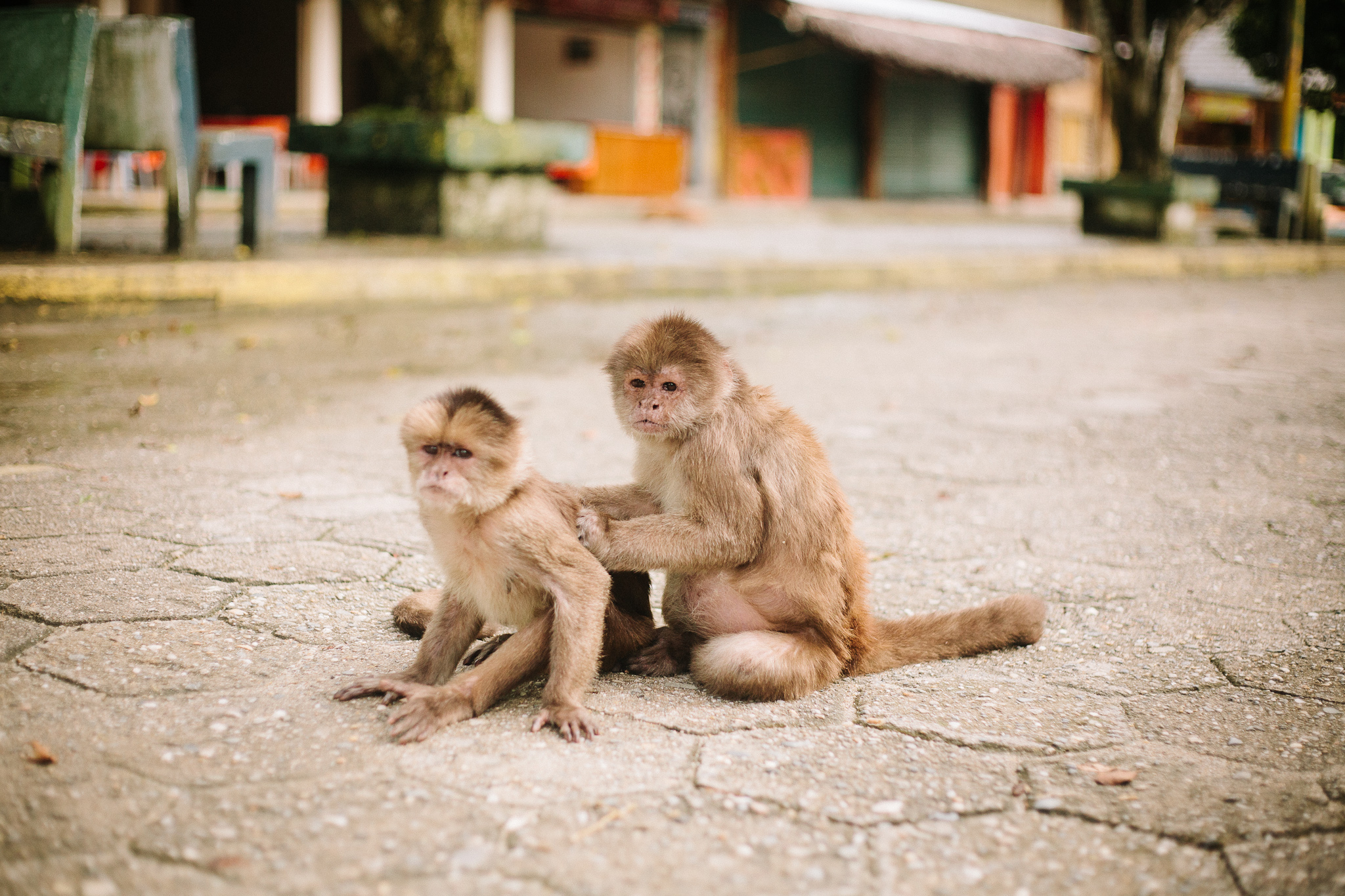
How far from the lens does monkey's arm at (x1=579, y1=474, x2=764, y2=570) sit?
250 centimetres

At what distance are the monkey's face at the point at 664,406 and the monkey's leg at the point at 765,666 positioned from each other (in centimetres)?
50

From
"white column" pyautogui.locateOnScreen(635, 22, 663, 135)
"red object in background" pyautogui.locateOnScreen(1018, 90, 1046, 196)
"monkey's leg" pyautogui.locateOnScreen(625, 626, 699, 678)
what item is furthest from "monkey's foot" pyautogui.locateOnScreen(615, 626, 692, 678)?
"red object in background" pyautogui.locateOnScreen(1018, 90, 1046, 196)

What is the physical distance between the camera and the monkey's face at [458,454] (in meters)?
2.28

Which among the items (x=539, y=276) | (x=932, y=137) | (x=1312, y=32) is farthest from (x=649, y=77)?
(x=539, y=276)

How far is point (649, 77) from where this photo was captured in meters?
19.0

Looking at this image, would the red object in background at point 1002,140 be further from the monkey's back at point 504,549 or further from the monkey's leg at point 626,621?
the monkey's back at point 504,549

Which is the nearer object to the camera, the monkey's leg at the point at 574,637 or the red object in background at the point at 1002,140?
the monkey's leg at the point at 574,637

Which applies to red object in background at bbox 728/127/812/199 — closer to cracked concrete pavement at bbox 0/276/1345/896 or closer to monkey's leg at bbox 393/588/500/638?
cracked concrete pavement at bbox 0/276/1345/896

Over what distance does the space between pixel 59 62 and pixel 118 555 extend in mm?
3850

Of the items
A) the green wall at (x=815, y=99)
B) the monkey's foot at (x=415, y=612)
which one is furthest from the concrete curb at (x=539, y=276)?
the green wall at (x=815, y=99)

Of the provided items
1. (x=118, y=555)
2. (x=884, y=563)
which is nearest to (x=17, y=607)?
(x=118, y=555)

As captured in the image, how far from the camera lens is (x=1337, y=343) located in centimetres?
771

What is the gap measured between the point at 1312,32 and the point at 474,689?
54.8 ft

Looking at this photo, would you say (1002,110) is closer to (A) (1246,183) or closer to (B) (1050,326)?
(A) (1246,183)
